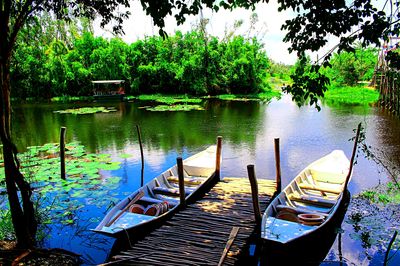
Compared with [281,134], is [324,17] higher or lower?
higher

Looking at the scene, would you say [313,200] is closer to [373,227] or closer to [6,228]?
[373,227]

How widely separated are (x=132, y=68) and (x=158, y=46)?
411 cm

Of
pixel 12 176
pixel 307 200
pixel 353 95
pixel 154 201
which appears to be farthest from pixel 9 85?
pixel 353 95

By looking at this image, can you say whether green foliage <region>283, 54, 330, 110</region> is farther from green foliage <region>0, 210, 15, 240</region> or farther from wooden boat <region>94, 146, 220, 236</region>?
green foliage <region>0, 210, 15, 240</region>

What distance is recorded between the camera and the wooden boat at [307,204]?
621 cm

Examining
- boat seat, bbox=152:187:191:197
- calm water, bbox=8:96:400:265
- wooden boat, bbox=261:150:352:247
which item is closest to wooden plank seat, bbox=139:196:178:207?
boat seat, bbox=152:187:191:197

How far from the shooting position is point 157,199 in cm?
816

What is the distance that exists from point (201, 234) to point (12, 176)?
10.5 ft

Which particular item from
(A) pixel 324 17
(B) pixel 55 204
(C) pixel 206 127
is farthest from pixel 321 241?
(C) pixel 206 127

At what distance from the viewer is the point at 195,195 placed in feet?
28.1

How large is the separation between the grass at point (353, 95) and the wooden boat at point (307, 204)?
22025 mm

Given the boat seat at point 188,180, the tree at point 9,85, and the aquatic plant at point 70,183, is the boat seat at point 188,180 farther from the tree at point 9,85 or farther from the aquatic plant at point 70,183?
the tree at point 9,85

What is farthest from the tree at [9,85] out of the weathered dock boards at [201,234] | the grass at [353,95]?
the grass at [353,95]

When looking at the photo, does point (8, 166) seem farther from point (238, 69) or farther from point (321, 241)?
point (238, 69)
